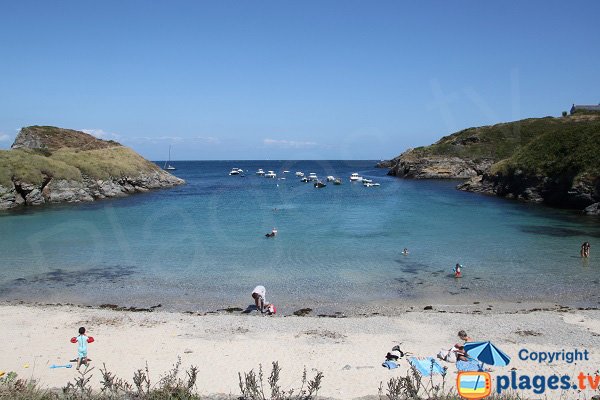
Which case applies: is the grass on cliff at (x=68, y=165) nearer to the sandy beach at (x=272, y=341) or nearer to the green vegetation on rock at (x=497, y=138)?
the sandy beach at (x=272, y=341)

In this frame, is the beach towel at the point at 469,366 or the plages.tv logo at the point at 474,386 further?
the beach towel at the point at 469,366

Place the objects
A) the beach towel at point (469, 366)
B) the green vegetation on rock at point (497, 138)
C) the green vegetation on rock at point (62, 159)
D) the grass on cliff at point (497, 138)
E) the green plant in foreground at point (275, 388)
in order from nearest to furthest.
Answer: the green plant in foreground at point (275, 388), the beach towel at point (469, 366), the green vegetation on rock at point (62, 159), the grass on cliff at point (497, 138), the green vegetation on rock at point (497, 138)

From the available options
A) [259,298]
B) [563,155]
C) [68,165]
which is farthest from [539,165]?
[68,165]

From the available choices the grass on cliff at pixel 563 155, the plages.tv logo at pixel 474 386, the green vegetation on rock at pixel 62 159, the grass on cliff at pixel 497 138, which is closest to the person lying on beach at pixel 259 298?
the plages.tv logo at pixel 474 386

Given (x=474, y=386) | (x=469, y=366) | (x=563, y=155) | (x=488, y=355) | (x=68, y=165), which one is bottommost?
(x=469, y=366)

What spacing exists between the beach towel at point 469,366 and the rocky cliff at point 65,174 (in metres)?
56.9

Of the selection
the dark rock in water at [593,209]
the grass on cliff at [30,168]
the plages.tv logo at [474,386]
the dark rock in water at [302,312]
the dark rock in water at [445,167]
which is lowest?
the dark rock in water at [302,312]

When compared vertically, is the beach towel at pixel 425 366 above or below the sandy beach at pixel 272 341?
above

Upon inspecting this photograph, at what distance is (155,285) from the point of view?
1014 inches

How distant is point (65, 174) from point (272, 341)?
196 ft

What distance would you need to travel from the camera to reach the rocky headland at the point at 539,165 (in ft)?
178

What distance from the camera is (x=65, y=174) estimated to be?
65812 millimetres

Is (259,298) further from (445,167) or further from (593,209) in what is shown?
(445,167)

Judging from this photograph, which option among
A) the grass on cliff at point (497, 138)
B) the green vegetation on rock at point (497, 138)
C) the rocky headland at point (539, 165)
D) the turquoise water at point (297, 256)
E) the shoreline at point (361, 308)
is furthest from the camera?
the green vegetation on rock at point (497, 138)
